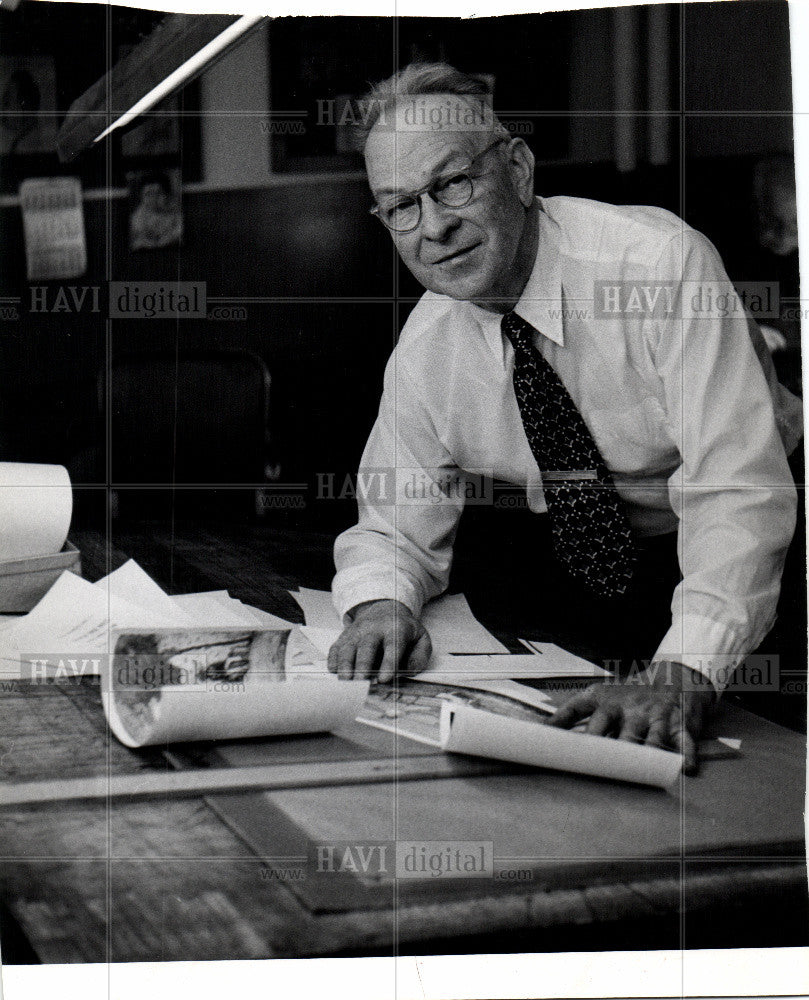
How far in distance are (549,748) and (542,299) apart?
1.78ft

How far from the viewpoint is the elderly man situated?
4.21ft

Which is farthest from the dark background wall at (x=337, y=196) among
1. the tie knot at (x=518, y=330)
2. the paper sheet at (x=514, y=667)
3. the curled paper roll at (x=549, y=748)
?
the curled paper roll at (x=549, y=748)

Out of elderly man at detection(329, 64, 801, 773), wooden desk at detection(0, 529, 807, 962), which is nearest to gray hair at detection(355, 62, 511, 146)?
elderly man at detection(329, 64, 801, 773)

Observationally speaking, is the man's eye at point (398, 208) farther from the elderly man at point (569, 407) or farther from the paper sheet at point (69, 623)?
the paper sheet at point (69, 623)

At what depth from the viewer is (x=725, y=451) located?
4.30ft

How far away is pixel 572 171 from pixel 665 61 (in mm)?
173

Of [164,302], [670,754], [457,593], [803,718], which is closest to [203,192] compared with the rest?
[164,302]

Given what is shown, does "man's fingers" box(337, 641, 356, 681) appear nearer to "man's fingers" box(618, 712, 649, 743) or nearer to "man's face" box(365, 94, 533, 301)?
"man's fingers" box(618, 712, 649, 743)

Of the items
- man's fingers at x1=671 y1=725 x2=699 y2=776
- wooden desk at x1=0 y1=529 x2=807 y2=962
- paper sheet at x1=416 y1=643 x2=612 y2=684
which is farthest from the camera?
paper sheet at x1=416 y1=643 x2=612 y2=684

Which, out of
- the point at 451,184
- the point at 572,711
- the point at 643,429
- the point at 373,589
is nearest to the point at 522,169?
the point at 451,184

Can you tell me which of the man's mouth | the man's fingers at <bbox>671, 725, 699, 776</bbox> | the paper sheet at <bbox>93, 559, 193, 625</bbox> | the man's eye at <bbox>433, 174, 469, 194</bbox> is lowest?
the man's fingers at <bbox>671, 725, 699, 776</bbox>

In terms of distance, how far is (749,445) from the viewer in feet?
4.30

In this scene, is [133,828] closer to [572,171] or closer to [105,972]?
[105,972]

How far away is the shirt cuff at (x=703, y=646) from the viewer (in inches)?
50.2
